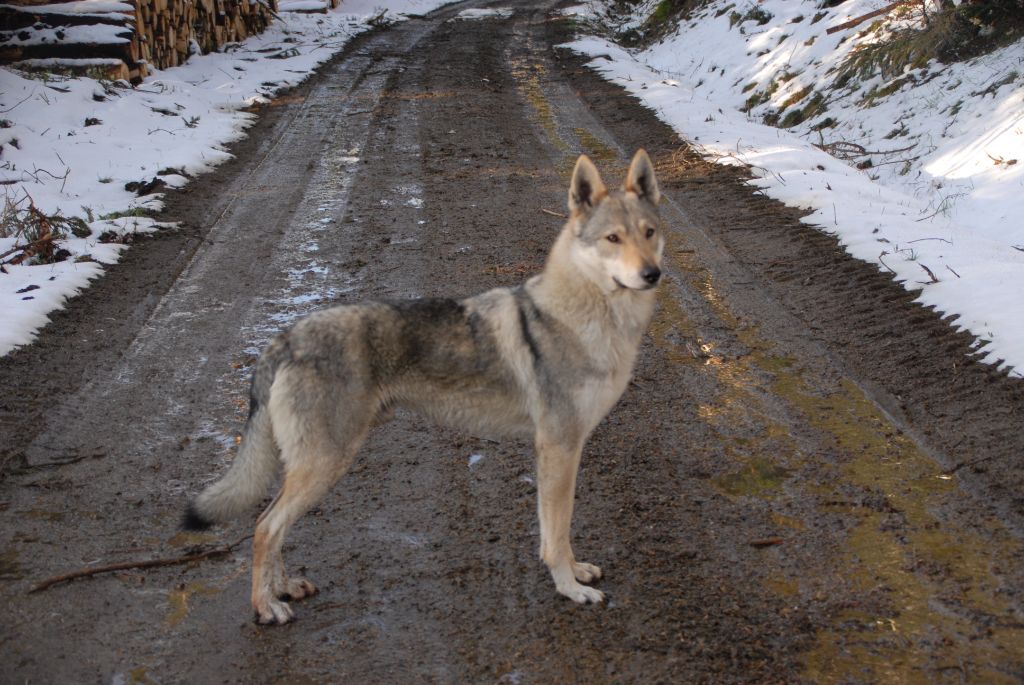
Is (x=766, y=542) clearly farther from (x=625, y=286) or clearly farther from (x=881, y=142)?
(x=881, y=142)

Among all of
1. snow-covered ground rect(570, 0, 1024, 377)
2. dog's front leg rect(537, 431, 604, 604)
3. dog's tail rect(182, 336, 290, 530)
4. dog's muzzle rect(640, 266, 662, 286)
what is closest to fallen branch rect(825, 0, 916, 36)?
snow-covered ground rect(570, 0, 1024, 377)

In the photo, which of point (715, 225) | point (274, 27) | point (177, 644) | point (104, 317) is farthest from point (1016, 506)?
point (274, 27)

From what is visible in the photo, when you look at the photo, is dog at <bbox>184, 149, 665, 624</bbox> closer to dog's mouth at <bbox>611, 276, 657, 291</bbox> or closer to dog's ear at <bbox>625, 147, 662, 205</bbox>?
dog's mouth at <bbox>611, 276, 657, 291</bbox>

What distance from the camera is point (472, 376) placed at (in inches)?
174

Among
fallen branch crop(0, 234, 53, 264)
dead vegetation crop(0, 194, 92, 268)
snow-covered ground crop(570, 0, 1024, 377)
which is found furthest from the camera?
dead vegetation crop(0, 194, 92, 268)

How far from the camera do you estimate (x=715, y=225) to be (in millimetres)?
9656

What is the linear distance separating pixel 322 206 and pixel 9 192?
374 cm

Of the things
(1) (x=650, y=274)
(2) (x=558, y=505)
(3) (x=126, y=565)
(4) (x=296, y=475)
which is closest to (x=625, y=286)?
(1) (x=650, y=274)

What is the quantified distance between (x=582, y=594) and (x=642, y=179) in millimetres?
2246

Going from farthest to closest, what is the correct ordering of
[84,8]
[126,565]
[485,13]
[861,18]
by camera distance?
[485,13] < [84,8] < [861,18] < [126,565]

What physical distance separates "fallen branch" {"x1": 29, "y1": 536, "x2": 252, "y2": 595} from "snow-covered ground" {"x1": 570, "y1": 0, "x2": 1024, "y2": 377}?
510 centimetres

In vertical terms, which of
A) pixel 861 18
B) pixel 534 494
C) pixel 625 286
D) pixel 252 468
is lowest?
pixel 534 494

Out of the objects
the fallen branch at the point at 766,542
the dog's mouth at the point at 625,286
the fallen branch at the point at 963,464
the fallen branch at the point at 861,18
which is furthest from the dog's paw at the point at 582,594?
the fallen branch at the point at 861,18

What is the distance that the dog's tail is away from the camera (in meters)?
4.00
